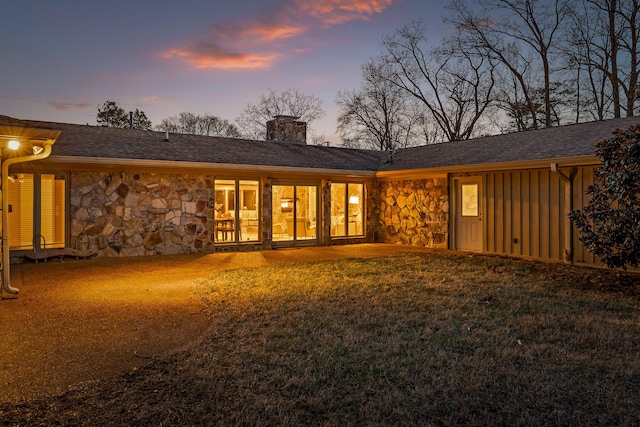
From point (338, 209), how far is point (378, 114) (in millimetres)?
14076

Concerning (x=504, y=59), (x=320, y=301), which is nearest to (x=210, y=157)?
(x=320, y=301)

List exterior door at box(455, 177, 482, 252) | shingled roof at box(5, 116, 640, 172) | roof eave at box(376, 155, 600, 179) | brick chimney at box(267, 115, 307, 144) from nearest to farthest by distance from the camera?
roof eave at box(376, 155, 600, 179) → shingled roof at box(5, 116, 640, 172) → exterior door at box(455, 177, 482, 252) → brick chimney at box(267, 115, 307, 144)

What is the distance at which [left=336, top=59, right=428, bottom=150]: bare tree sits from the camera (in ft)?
85.7

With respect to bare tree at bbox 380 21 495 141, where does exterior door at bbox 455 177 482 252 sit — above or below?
below

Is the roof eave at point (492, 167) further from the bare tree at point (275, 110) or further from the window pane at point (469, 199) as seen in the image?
the bare tree at point (275, 110)

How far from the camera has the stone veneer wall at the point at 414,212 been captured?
12945mm

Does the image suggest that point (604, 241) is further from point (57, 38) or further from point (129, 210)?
point (57, 38)

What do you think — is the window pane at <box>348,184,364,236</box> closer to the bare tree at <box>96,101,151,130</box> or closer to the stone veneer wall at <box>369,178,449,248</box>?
the stone veneer wall at <box>369,178,449,248</box>

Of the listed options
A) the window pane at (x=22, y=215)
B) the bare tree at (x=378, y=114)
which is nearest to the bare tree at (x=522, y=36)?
the bare tree at (x=378, y=114)

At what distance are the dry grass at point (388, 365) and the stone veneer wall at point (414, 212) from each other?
6.00 metres

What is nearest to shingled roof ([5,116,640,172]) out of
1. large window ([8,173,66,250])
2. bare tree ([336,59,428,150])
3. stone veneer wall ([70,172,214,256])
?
stone veneer wall ([70,172,214,256])

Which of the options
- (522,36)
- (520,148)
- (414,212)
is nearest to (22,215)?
(414,212)

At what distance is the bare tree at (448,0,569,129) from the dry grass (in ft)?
57.3

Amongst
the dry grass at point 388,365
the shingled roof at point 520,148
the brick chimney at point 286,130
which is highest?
the brick chimney at point 286,130
